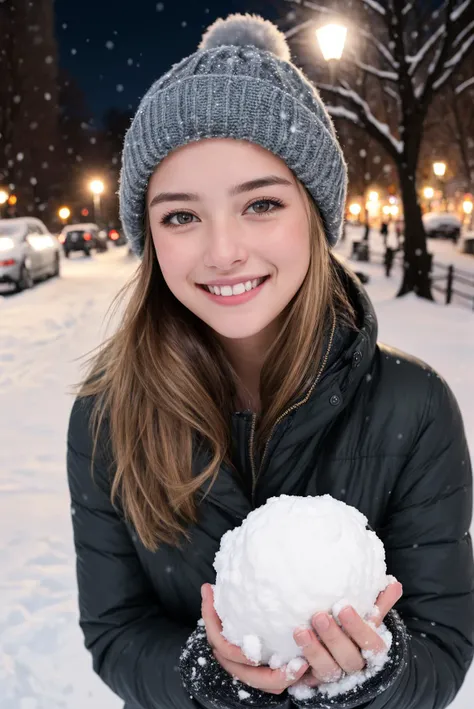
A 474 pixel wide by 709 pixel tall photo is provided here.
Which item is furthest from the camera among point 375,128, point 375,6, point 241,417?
point 375,128

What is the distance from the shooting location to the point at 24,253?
14766mm

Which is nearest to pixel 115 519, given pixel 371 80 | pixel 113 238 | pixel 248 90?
pixel 248 90

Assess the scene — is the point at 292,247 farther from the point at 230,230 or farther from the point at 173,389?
the point at 173,389

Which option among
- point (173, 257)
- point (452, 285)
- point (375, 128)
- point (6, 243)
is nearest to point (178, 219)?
point (173, 257)

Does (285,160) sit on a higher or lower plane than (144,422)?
higher

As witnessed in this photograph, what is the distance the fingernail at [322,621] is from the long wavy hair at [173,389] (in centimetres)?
56

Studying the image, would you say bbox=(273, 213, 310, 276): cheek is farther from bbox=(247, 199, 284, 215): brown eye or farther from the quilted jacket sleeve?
the quilted jacket sleeve

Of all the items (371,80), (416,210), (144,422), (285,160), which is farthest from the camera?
(371,80)

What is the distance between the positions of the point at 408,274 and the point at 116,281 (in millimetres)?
8271

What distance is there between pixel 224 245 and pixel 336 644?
37.0 inches

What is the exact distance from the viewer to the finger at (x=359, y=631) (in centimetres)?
114

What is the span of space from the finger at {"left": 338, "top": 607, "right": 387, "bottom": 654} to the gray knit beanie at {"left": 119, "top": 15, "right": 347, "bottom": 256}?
3.73 ft

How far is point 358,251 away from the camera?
24.1 metres

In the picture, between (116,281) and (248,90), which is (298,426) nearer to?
(248,90)
